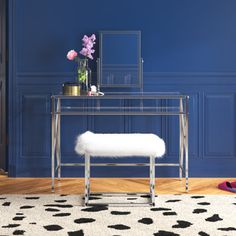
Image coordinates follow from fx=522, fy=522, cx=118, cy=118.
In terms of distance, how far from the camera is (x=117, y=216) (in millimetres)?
3240

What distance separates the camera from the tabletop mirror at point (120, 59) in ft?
15.4

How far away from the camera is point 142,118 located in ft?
15.6

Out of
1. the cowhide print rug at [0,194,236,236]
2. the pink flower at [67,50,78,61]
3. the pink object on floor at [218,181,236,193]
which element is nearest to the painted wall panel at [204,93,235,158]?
the pink object on floor at [218,181,236,193]

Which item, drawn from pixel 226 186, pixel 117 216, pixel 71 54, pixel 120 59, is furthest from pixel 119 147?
pixel 120 59

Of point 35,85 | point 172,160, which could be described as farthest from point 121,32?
point 172,160

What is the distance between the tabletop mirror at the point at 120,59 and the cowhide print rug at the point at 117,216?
1244 mm

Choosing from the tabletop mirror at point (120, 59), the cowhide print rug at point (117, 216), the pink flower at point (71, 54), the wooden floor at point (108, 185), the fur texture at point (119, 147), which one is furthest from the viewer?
the tabletop mirror at point (120, 59)

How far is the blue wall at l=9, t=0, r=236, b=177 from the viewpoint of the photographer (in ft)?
15.6

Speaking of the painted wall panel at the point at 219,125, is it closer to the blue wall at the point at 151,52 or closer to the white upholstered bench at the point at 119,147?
the blue wall at the point at 151,52

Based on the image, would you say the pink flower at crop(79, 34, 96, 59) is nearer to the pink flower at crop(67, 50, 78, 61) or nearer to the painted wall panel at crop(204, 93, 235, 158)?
the pink flower at crop(67, 50, 78, 61)

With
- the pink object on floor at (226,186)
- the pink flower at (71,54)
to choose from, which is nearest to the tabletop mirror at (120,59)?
the pink flower at (71,54)

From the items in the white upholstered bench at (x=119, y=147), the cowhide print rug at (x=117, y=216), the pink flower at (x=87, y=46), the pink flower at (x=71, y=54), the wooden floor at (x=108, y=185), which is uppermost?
the pink flower at (x=87, y=46)

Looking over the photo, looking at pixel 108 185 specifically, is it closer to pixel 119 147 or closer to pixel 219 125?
pixel 119 147

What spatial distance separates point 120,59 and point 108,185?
3.74 feet
